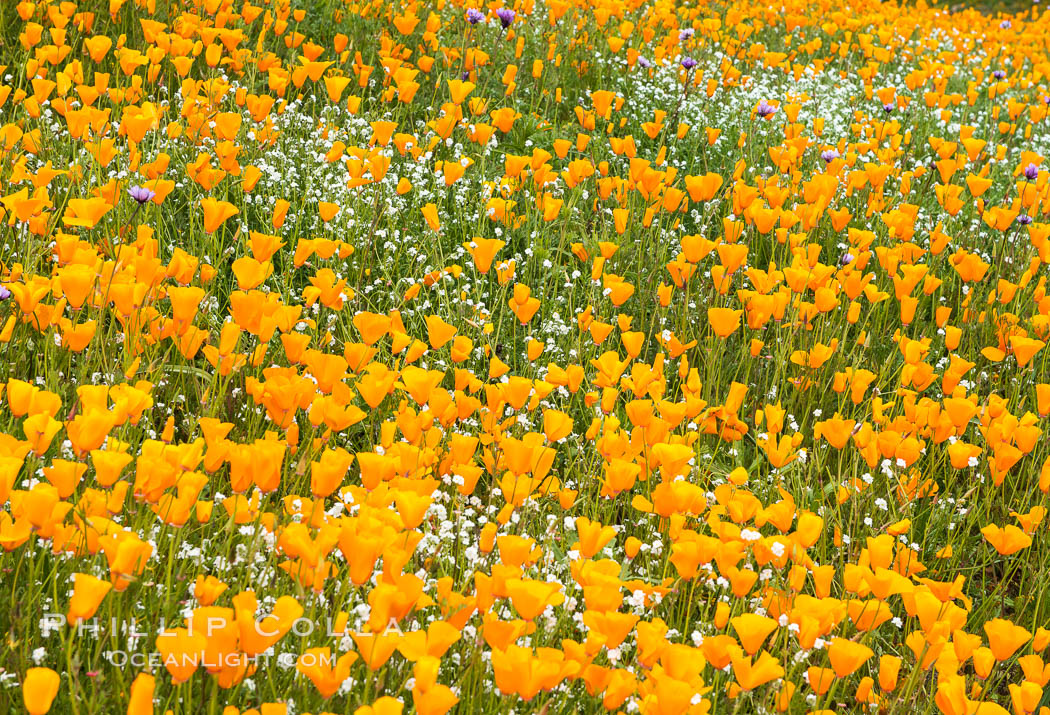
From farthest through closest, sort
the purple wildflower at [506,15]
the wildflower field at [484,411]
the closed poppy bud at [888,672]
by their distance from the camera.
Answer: the purple wildflower at [506,15] < the closed poppy bud at [888,672] < the wildflower field at [484,411]

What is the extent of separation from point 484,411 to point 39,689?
1247 millimetres

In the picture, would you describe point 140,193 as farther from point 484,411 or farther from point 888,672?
point 888,672

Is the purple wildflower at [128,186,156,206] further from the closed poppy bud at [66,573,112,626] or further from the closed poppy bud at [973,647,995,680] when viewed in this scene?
the closed poppy bud at [973,647,995,680]

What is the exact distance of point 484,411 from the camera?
2.40 meters

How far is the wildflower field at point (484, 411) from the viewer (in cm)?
169

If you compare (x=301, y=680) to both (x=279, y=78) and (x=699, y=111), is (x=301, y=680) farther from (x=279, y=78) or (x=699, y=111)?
(x=699, y=111)

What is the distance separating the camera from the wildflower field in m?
1.69

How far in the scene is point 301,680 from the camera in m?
1.72


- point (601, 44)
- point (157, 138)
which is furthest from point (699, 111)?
point (157, 138)

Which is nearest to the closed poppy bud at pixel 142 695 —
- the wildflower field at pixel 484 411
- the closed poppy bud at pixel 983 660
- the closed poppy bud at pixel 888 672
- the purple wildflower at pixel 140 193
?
the wildflower field at pixel 484 411

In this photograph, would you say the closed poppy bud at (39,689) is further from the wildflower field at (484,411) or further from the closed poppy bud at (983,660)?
the closed poppy bud at (983,660)

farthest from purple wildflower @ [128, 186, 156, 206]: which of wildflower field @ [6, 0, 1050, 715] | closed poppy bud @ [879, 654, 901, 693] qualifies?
closed poppy bud @ [879, 654, 901, 693]

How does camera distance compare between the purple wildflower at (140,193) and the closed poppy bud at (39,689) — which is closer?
the closed poppy bud at (39,689)

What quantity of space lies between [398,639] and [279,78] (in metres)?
3.07
